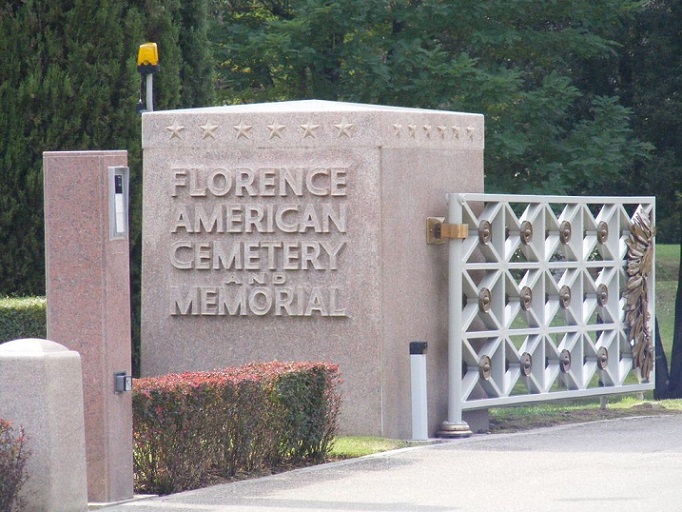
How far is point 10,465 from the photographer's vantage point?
303 inches

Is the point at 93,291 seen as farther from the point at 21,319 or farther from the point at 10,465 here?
the point at 21,319

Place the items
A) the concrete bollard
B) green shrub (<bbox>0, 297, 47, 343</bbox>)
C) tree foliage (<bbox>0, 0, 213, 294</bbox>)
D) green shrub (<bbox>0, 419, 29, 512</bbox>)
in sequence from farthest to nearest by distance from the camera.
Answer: tree foliage (<bbox>0, 0, 213, 294</bbox>) → green shrub (<bbox>0, 297, 47, 343</bbox>) → the concrete bollard → green shrub (<bbox>0, 419, 29, 512</bbox>)

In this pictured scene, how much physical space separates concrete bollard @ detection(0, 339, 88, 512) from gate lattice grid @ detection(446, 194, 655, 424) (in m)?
5.00

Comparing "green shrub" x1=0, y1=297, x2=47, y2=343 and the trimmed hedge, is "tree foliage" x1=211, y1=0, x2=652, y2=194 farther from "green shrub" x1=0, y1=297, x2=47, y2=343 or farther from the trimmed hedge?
the trimmed hedge

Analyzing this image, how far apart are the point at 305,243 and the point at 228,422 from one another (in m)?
3.06

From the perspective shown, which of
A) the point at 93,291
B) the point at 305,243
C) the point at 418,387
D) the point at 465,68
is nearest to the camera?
the point at 93,291

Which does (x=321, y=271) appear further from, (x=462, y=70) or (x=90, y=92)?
(x=462, y=70)

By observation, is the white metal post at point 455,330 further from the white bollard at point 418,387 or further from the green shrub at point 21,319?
the green shrub at point 21,319

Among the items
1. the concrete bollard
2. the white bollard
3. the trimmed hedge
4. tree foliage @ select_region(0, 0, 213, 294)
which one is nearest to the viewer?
the concrete bollard

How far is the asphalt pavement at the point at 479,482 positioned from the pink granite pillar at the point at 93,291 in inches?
15.1

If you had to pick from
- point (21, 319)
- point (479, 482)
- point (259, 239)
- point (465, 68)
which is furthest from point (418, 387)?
point (465, 68)

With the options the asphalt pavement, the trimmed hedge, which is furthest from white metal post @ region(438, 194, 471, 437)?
the trimmed hedge

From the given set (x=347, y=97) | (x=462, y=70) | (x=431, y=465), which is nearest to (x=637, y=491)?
(x=431, y=465)

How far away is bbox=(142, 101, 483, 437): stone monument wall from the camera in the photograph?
11930 millimetres
